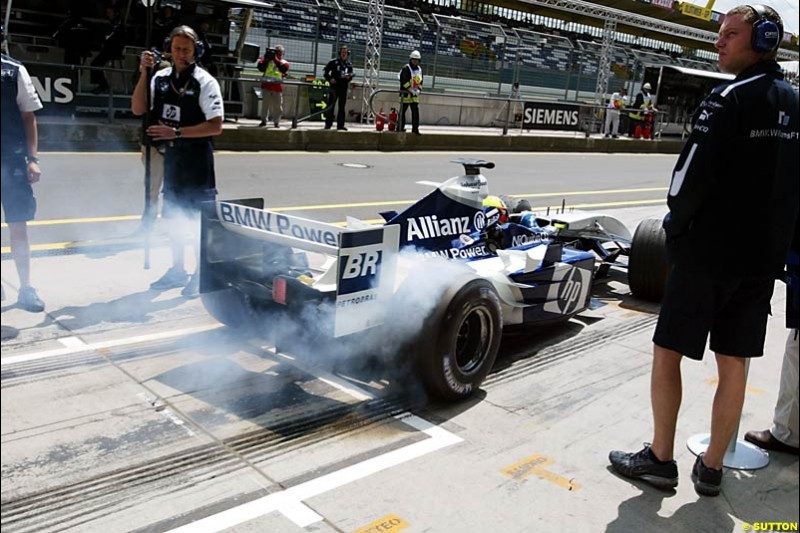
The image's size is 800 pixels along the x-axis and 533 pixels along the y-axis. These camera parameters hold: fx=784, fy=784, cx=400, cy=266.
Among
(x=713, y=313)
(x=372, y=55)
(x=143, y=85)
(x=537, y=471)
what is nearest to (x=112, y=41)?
(x=372, y=55)

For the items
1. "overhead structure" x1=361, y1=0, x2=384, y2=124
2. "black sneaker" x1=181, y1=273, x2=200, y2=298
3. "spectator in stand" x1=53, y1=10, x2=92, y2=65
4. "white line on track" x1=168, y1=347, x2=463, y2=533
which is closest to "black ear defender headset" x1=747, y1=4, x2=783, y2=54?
"white line on track" x1=168, y1=347, x2=463, y2=533

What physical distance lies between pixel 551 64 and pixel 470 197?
22.0m

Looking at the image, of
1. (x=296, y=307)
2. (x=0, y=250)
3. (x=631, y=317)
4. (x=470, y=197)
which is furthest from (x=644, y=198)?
(x=0, y=250)

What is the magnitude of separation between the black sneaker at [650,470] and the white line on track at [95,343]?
8.95 ft

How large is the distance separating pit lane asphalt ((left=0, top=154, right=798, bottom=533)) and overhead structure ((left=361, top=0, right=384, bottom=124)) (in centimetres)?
1407

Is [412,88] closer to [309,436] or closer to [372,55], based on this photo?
Answer: [372,55]

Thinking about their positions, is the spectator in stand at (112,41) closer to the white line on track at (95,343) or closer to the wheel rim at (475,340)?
the white line on track at (95,343)

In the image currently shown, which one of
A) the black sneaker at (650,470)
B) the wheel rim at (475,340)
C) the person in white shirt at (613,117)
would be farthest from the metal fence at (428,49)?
the black sneaker at (650,470)

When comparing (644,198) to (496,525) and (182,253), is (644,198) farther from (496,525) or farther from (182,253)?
(496,525)

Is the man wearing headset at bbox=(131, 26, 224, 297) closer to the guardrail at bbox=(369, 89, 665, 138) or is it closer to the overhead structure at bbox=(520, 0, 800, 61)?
the overhead structure at bbox=(520, 0, 800, 61)

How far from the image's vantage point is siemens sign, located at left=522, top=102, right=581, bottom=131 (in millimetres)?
22484

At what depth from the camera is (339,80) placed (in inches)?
667

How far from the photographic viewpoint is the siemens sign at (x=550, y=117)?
2248 centimetres

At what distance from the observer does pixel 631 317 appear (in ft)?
20.5
